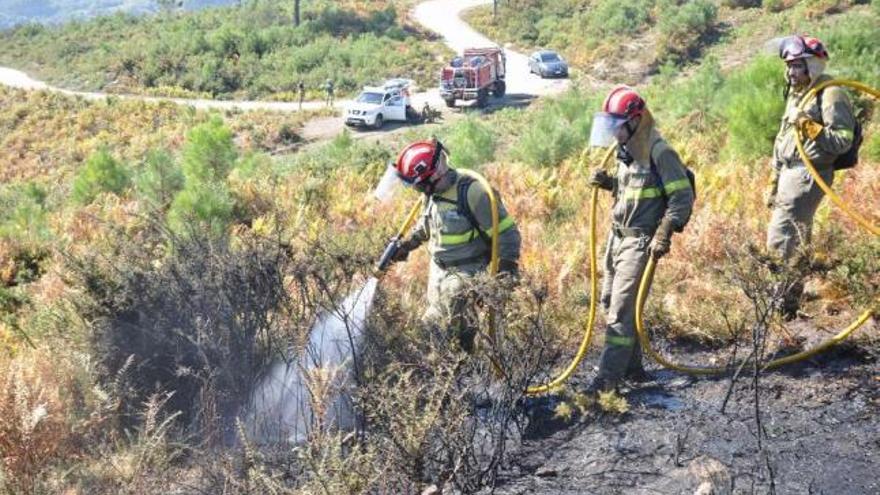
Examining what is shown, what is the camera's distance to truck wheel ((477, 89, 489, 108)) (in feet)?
89.9

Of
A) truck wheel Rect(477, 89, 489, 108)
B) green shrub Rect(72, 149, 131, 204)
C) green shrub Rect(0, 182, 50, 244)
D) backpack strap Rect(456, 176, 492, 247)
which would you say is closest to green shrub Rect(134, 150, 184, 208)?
green shrub Rect(72, 149, 131, 204)

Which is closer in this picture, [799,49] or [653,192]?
[653,192]

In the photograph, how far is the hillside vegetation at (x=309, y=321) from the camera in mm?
3449

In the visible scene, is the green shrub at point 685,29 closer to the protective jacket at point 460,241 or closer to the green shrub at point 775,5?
the green shrub at point 775,5

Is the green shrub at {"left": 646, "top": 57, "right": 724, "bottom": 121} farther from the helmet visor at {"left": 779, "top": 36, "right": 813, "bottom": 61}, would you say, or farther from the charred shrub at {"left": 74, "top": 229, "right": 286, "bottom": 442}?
the charred shrub at {"left": 74, "top": 229, "right": 286, "bottom": 442}

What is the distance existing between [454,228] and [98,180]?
915 centimetres

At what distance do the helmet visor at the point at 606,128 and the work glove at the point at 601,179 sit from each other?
354 millimetres

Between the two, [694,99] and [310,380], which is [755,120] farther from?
[310,380]

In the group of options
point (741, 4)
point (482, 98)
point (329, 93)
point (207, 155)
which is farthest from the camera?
point (329, 93)

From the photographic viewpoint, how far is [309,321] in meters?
4.70

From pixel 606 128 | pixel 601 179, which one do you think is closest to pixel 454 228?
pixel 601 179

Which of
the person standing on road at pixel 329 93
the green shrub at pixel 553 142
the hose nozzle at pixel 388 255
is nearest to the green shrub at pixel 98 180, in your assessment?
the green shrub at pixel 553 142

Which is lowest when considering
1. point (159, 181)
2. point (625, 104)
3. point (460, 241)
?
point (159, 181)

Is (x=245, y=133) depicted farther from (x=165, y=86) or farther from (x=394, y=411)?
(x=394, y=411)
